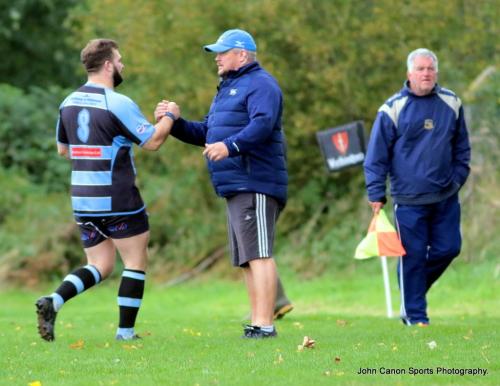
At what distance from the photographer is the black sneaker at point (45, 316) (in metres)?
9.02

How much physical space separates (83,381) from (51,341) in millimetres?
2232

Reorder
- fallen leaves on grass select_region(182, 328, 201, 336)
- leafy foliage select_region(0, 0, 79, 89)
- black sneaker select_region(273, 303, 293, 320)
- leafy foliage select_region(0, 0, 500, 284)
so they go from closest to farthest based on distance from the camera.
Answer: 1. fallen leaves on grass select_region(182, 328, 201, 336)
2. black sneaker select_region(273, 303, 293, 320)
3. leafy foliage select_region(0, 0, 500, 284)
4. leafy foliage select_region(0, 0, 79, 89)

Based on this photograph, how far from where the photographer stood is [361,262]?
18.4m

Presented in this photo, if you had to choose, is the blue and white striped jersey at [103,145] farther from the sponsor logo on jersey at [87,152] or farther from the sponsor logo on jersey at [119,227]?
the sponsor logo on jersey at [119,227]

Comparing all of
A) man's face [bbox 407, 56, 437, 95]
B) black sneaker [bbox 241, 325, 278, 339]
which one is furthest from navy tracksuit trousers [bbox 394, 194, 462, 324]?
black sneaker [bbox 241, 325, 278, 339]

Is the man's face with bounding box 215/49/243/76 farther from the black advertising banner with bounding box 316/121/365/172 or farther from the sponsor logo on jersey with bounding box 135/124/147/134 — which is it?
the black advertising banner with bounding box 316/121/365/172

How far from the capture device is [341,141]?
45.4 ft

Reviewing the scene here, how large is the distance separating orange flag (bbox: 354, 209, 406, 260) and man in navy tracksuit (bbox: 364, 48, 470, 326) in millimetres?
99

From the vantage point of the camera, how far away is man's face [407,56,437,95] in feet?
34.2

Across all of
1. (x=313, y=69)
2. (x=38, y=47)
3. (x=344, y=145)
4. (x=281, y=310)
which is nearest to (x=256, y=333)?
(x=281, y=310)

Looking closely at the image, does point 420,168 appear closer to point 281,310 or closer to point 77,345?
point 281,310

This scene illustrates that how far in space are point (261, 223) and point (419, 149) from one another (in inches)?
76.6

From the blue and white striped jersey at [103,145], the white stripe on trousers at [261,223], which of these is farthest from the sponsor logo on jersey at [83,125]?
the white stripe on trousers at [261,223]

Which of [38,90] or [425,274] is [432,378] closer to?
[425,274]
